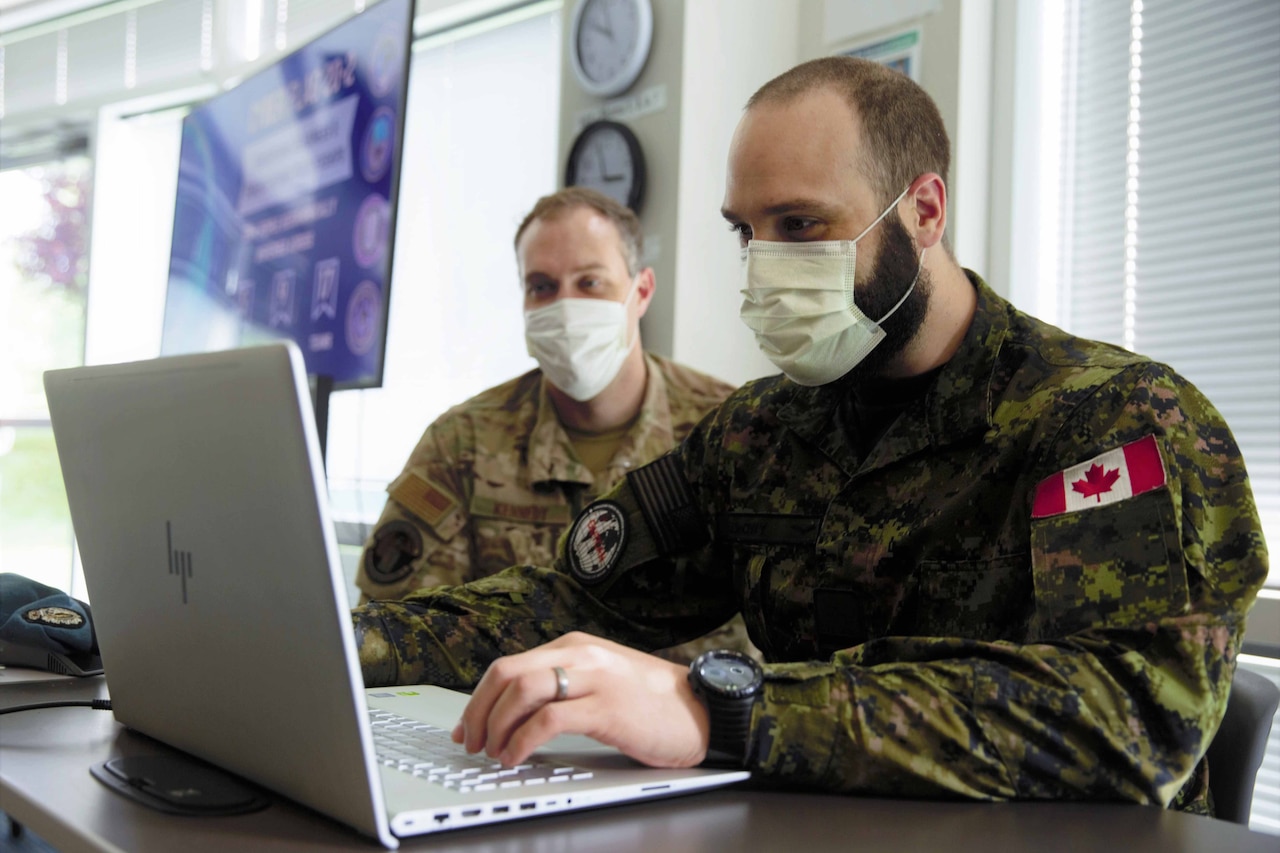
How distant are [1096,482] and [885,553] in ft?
0.90

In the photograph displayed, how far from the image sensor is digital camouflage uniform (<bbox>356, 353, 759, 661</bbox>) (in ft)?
7.31

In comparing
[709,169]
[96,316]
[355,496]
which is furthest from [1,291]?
[709,169]

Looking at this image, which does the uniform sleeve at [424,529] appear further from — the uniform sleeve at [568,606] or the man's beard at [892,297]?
the man's beard at [892,297]

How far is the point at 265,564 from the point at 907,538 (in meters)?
0.72

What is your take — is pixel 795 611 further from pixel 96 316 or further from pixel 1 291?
pixel 1 291

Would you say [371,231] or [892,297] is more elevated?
[371,231]

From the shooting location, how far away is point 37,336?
5.46 meters

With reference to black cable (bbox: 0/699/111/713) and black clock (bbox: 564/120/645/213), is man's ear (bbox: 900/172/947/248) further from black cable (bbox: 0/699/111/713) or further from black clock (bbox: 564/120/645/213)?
black clock (bbox: 564/120/645/213)

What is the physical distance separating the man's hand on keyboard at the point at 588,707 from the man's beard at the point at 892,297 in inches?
24.6

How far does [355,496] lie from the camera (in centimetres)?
401

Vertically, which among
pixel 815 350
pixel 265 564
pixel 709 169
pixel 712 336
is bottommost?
pixel 265 564

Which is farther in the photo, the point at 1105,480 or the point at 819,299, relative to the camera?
the point at 819,299

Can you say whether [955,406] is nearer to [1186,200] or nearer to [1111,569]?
[1111,569]

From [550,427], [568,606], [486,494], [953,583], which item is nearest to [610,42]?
[550,427]
